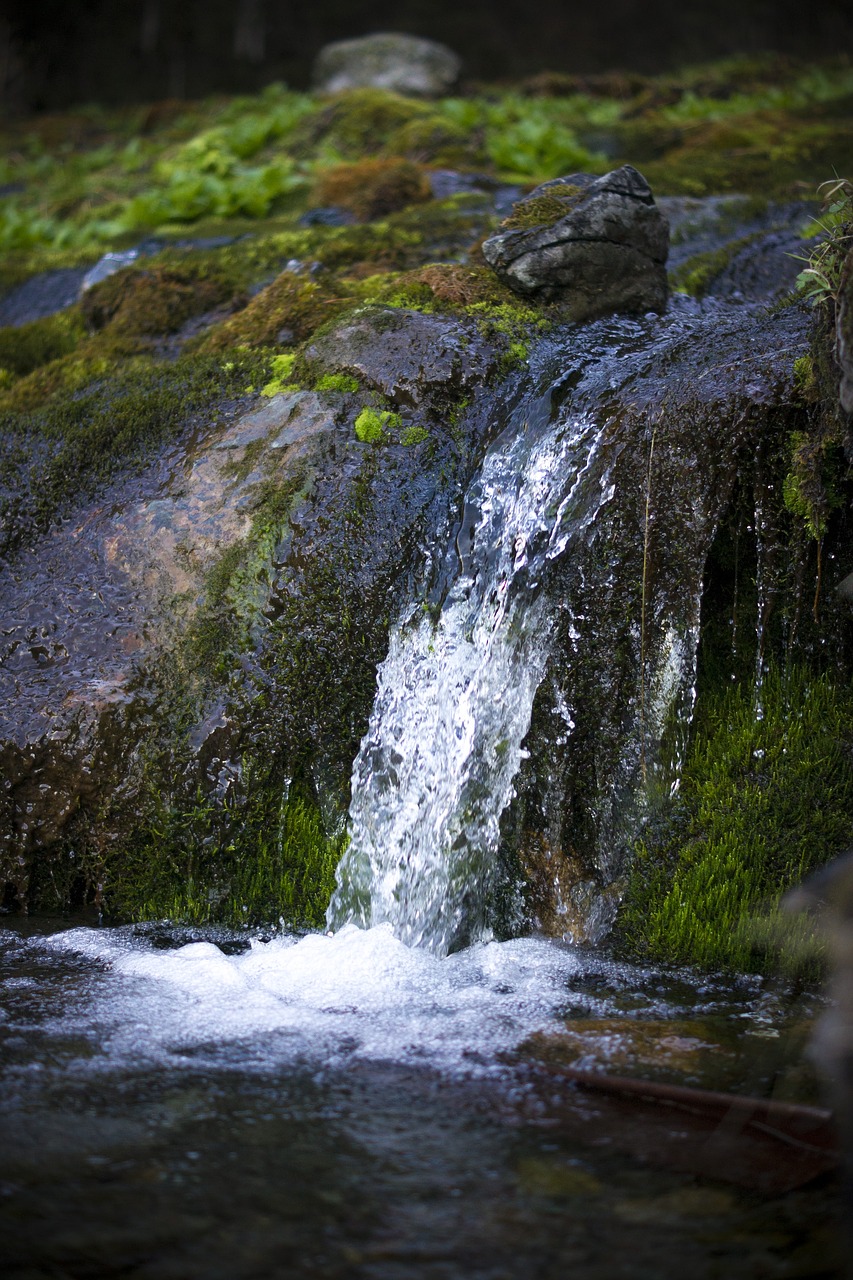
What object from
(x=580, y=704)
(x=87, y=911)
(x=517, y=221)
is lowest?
(x=87, y=911)

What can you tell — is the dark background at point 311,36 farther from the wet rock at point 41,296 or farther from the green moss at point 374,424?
the green moss at point 374,424

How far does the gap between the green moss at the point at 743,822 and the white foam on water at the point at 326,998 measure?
45cm

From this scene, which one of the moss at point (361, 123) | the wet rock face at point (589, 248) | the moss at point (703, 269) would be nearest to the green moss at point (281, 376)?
the wet rock face at point (589, 248)

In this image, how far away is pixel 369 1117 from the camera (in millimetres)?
2920

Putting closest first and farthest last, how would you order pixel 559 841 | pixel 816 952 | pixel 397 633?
pixel 816 952 → pixel 559 841 → pixel 397 633

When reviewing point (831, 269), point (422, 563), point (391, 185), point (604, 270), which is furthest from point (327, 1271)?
point (391, 185)

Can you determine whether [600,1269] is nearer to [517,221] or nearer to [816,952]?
[816,952]

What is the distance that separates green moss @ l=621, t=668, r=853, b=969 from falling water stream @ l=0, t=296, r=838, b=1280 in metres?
0.25

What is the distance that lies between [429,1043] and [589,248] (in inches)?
189

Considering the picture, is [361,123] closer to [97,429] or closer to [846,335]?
[97,429]

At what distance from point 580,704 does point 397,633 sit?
1007 millimetres

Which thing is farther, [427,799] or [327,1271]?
[427,799]

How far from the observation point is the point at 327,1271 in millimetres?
2258

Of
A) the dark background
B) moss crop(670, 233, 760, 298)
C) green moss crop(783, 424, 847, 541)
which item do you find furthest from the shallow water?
the dark background
